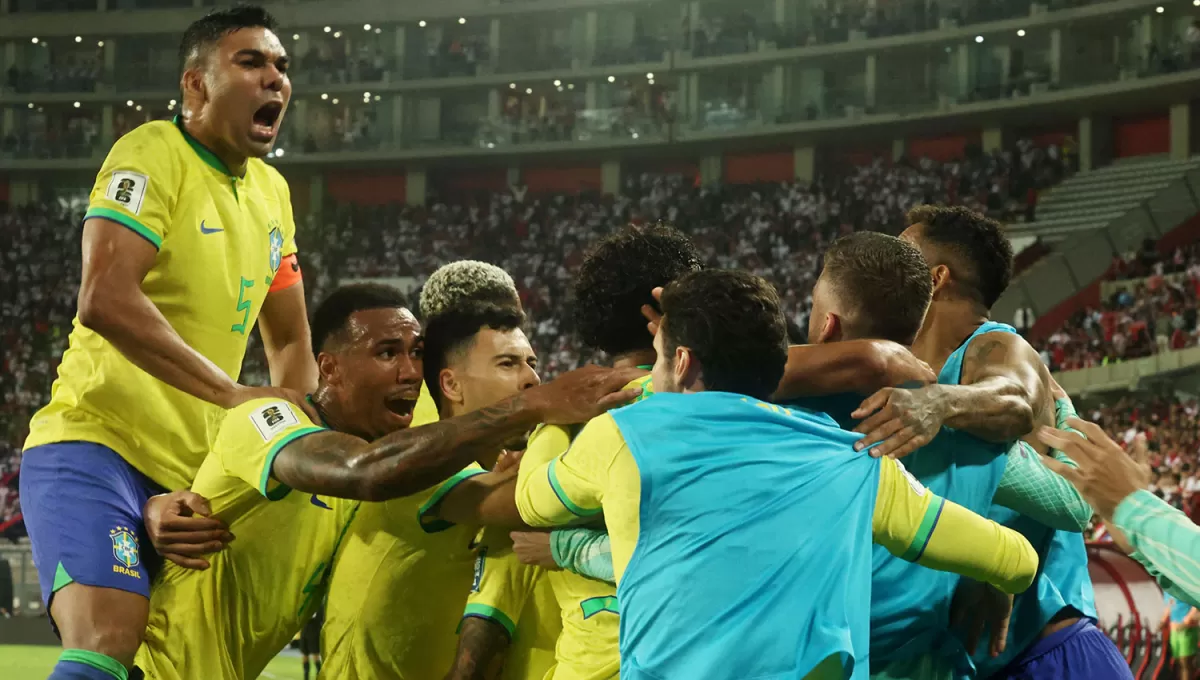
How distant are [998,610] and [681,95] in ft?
122

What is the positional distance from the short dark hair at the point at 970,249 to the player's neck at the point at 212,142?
2.16 m

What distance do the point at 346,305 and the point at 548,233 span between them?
33.7 metres

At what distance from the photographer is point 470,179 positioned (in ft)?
135

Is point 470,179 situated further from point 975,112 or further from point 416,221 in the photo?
point 975,112

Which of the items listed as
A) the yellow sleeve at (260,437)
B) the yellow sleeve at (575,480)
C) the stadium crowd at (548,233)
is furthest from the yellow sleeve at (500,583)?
the stadium crowd at (548,233)

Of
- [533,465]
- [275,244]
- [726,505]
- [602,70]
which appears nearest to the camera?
[726,505]

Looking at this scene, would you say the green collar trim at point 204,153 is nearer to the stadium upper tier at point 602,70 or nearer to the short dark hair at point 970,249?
the short dark hair at point 970,249

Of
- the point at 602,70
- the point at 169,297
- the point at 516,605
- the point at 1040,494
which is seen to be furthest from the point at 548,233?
the point at 1040,494

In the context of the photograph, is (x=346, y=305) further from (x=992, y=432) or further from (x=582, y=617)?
(x=992, y=432)

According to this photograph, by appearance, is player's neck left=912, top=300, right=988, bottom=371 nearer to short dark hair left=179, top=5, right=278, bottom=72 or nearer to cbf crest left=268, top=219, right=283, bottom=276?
cbf crest left=268, top=219, right=283, bottom=276

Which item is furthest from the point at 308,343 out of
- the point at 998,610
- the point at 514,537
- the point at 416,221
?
the point at 416,221

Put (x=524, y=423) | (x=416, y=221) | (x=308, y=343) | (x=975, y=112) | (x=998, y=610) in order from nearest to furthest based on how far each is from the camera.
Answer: (x=524, y=423), (x=998, y=610), (x=308, y=343), (x=975, y=112), (x=416, y=221)

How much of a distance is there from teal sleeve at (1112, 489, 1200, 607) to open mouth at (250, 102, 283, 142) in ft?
8.96

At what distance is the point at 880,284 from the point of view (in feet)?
10.0
